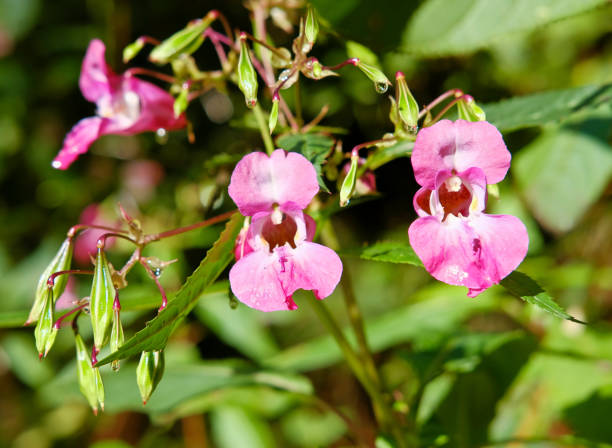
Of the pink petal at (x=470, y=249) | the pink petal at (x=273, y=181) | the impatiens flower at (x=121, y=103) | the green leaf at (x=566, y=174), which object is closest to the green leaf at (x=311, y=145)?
the pink petal at (x=273, y=181)

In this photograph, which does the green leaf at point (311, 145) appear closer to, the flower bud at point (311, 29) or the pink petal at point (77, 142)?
the flower bud at point (311, 29)

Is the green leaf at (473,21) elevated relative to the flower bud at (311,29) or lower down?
lower down

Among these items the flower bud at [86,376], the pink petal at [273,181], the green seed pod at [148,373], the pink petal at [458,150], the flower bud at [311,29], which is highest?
the flower bud at [311,29]

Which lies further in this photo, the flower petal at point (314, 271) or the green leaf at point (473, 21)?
the green leaf at point (473, 21)

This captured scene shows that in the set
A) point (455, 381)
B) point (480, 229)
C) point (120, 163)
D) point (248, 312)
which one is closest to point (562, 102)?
point (480, 229)

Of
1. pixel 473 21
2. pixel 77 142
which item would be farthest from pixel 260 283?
pixel 473 21

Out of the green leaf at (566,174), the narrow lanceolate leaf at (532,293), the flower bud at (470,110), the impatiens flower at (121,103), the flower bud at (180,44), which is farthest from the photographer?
the green leaf at (566,174)

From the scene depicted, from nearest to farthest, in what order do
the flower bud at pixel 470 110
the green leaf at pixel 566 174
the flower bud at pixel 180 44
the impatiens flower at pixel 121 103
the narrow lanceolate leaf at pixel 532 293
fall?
the narrow lanceolate leaf at pixel 532 293 < the flower bud at pixel 470 110 < the flower bud at pixel 180 44 < the impatiens flower at pixel 121 103 < the green leaf at pixel 566 174
